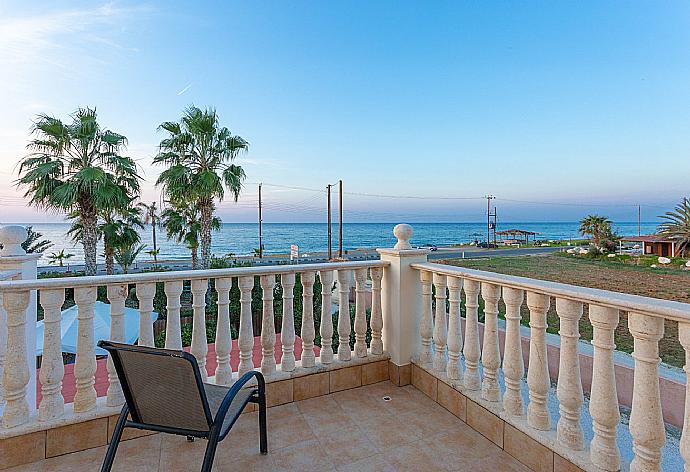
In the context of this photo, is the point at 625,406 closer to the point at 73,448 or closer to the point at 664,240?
the point at 73,448

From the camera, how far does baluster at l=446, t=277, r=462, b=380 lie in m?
2.19

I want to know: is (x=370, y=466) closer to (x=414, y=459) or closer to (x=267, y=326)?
(x=414, y=459)

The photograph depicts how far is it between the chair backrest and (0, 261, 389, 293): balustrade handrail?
638 mm

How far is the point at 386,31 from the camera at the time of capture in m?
6.61

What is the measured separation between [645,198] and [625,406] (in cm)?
1322

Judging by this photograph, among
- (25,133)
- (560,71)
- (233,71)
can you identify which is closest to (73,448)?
(233,71)

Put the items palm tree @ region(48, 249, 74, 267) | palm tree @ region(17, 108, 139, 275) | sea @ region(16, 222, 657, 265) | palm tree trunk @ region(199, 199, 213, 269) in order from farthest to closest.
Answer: sea @ region(16, 222, 657, 265) < palm tree @ region(48, 249, 74, 267) < palm tree trunk @ region(199, 199, 213, 269) < palm tree @ region(17, 108, 139, 275)

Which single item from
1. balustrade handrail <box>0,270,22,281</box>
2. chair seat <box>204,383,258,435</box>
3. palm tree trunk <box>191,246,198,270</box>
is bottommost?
palm tree trunk <box>191,246,198,270</box>

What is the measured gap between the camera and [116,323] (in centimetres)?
195

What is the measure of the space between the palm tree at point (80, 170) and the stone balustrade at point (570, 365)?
36.7ft

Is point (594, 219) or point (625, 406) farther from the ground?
point (594, 219)

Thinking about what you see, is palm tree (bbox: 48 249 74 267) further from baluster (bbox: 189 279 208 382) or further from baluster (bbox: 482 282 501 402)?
baluster (bbox: 482 282 501 402)

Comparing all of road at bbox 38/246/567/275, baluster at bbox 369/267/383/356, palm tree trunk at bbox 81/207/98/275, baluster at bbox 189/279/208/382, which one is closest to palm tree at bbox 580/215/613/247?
road at bbox 38/246/567/275

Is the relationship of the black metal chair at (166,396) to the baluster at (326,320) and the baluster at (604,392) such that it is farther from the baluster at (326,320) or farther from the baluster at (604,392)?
the baluster at (604,392)
